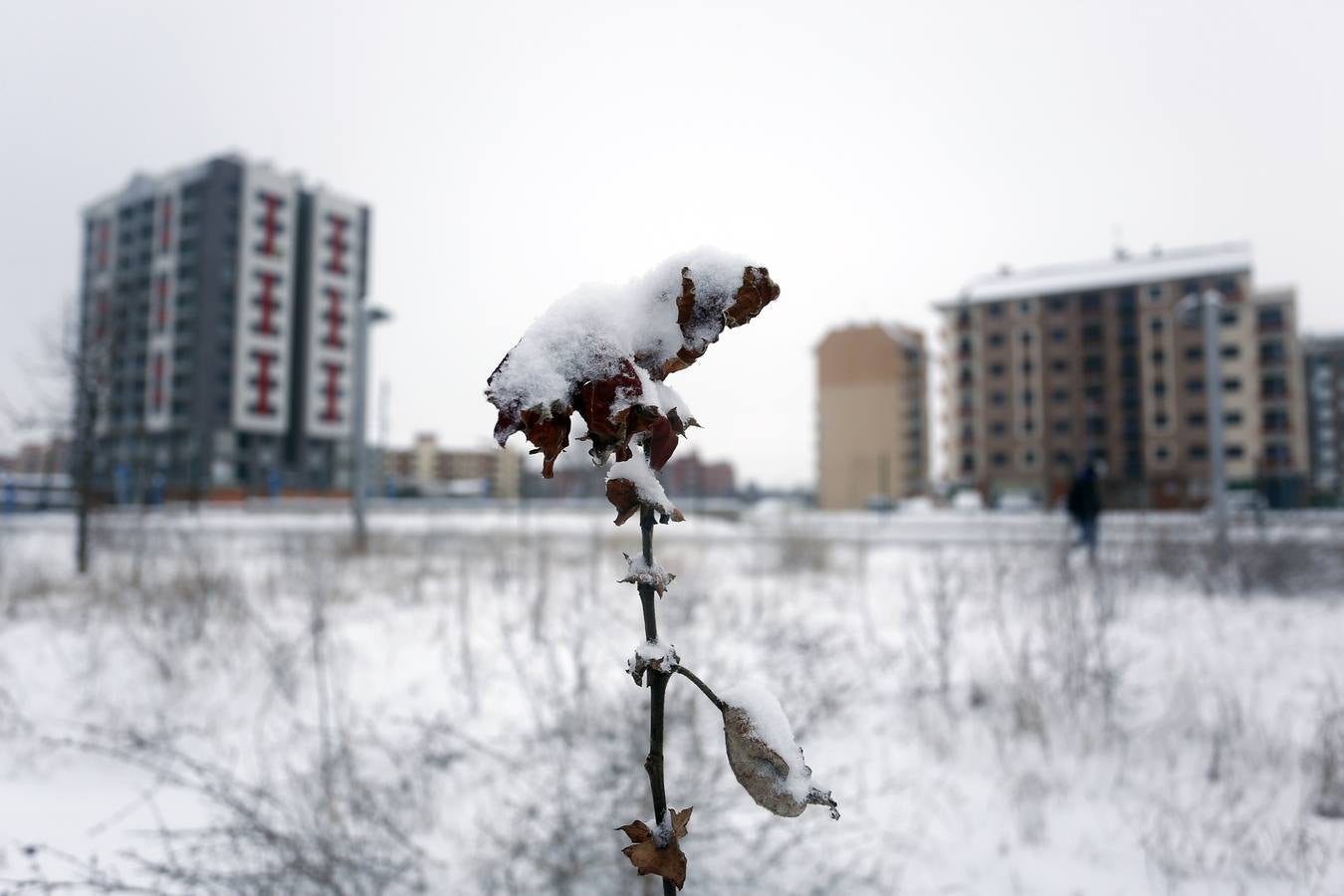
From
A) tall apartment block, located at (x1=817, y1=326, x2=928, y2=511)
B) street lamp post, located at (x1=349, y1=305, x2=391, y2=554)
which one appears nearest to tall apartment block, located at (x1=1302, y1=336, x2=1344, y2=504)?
tall apartment block, located at (x1=817, y1=326, x2=928, y2=511)

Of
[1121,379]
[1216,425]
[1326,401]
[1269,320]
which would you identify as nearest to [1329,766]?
[1216,425]

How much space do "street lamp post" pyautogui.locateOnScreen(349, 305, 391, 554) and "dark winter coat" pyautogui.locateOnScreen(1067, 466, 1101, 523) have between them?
9070 mm

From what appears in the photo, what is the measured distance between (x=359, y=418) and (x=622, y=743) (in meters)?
9.24

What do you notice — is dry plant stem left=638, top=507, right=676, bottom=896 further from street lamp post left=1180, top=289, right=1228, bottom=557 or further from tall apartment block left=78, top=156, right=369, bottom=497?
tall apartment block left=78, top=156, right=369, bottom=497

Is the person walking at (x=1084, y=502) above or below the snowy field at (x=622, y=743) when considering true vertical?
above

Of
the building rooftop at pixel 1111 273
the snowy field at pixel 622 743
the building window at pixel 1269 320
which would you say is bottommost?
the snowy field at pixel 622 743

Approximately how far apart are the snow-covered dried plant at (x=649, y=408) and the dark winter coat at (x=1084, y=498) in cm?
997

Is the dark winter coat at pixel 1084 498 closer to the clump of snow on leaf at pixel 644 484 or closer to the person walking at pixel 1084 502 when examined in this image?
the person walking at pixel 1084 502

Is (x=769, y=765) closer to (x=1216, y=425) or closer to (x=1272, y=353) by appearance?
(x=1216, y=425)

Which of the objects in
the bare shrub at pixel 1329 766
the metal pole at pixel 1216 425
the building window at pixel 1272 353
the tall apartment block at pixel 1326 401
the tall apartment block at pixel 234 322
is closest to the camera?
the bare shrub at pixel 1329 766

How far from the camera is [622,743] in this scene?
10.5 feet

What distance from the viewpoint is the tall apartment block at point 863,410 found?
5388 centimetres

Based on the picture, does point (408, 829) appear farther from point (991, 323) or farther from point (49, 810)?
point (991, 323)

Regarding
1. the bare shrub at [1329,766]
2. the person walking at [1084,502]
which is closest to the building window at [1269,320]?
the person walking at [1084,502]
